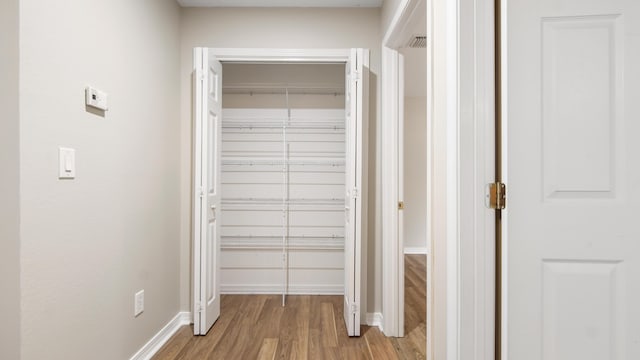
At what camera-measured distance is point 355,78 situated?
2.44 metres

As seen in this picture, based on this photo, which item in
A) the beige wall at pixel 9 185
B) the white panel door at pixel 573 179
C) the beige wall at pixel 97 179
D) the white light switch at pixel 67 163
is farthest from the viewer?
the white light switch at pixel 67 163

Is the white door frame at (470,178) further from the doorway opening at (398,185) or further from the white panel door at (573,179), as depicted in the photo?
the doorway opening at (398,185)

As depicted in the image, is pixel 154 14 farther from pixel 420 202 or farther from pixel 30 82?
pixel 420 202

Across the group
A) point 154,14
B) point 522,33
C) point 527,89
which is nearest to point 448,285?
point 527,89

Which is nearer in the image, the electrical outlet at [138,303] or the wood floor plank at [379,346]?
the electrical outlet at [138,303]

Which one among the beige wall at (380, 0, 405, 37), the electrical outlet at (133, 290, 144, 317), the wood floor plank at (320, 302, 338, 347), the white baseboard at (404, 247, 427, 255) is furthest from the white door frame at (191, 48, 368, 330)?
the white baseboard at (404, 247, 427, 255)

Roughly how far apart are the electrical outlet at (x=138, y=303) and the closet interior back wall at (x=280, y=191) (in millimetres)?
1333

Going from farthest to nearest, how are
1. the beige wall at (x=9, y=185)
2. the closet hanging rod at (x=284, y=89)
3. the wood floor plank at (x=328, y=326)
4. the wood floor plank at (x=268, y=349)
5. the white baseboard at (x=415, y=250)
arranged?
the white baseboard at (x=415, y=250) → the closet hanging rod at (x=284, y=89) → the wood floor plank at (x=328, y=326) → the wood floor plank at (x=268, y=349) → the beige wall at (x=9, y=185)

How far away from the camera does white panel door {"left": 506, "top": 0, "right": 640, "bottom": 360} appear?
41.9 inches

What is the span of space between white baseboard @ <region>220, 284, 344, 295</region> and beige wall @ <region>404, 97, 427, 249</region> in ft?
8.15

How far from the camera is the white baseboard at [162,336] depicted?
2.11 meters

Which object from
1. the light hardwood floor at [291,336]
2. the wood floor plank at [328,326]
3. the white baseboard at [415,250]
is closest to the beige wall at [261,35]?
the light hardwood floor at [291,336]

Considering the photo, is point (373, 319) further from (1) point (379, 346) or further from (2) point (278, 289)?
(2) point (278, 289)

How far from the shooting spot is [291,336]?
2.46m
